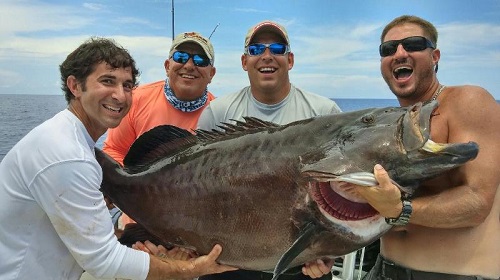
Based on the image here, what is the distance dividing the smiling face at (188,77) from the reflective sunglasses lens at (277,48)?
0.98 meters

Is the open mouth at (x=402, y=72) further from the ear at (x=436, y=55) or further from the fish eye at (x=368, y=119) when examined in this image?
the fish eye at (x=368, y=119)

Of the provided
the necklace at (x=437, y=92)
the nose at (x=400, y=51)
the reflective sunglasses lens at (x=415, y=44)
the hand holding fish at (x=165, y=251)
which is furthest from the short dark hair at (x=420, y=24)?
the hand holding fish at (x=165, y=251)

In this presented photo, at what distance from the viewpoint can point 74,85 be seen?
287 cm

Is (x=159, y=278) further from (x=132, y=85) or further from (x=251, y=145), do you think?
(x=132, y=85)

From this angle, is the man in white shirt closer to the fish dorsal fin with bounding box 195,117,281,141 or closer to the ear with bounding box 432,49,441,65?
the fish dorsal fin with bounding box 195,117,281,141

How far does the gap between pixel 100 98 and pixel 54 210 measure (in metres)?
0.73

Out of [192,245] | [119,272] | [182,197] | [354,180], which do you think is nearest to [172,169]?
[182,197]

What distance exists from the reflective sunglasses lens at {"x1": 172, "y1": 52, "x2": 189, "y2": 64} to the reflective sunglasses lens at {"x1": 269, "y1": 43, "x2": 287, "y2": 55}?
105 cm

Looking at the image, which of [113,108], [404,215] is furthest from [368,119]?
[113,108]

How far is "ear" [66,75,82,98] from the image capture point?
285 centimetres

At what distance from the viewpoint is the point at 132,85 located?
122 inches

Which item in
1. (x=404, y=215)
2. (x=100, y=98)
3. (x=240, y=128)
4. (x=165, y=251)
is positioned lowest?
(x=165, y=251)

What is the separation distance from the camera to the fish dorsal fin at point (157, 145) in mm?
3195

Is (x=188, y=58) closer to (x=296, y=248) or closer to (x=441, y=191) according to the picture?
(x=296, y=248)
